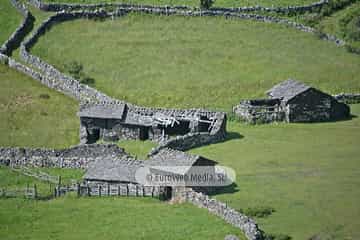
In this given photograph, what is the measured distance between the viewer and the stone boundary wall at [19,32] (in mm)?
122750

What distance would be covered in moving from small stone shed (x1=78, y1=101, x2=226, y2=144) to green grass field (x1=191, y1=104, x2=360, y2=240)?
260 centimetres

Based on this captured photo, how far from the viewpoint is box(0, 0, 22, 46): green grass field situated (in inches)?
5000

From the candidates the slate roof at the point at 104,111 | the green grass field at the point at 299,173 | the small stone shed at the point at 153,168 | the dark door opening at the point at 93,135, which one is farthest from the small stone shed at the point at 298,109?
the small stone shed at the point at 153,168

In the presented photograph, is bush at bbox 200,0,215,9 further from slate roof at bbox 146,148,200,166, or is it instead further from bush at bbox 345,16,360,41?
slate roof at bbox 146,148,200,166

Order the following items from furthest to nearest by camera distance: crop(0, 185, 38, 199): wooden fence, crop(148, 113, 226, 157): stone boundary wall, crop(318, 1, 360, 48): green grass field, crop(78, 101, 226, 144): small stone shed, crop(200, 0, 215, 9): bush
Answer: crop(200, 0, 215, 9): bush, crop(318, 1, 360, 48): green grass field, crop(78, 101, 226, 144): small stone shed, crop(148, 113, 226, 157): stone boundary wall, crop(0, 185, 38, 199): wooden fence

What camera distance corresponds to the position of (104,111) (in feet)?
330

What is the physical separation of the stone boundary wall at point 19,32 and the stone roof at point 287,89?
25.9 meters

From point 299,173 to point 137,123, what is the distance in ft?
50.7

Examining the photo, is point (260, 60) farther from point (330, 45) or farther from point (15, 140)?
point (15, 140)

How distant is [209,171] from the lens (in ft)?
280

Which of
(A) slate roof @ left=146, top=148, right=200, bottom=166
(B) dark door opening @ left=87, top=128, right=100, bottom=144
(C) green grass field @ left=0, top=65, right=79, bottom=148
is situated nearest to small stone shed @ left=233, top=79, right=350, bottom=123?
(B) dark door opening @ left=87, top=128, right=100, bottom=144

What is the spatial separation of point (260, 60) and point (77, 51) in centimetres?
1565

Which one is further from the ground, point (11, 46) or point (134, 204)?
point (11, 46)

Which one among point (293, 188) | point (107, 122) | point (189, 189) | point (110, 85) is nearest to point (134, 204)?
point (189, 189)
